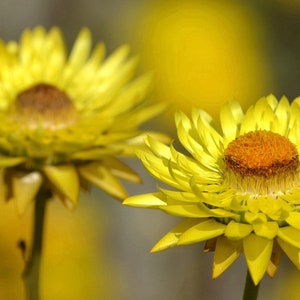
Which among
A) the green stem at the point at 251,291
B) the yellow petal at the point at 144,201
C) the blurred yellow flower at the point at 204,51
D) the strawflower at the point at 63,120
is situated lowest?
the green stem at the point at 251,291

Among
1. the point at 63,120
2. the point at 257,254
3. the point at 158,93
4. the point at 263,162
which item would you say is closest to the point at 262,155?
the point at 263,162

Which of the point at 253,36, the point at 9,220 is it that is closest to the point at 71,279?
the point at 9,220

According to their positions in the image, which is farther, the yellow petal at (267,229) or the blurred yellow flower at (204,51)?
the blurred yellow flower at (204,51)

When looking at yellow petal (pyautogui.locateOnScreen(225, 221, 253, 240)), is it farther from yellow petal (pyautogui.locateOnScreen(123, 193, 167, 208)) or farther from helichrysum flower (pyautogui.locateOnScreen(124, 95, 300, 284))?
yellow petal (pyautogui.locateOnScreen(123, 193, 167, 208))

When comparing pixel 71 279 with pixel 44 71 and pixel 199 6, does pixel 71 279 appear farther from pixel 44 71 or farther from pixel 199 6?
pixel 199 6

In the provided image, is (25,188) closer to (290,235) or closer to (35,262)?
(35,262)

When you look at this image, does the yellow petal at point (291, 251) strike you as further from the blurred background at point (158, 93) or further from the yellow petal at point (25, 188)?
the blurred background at point (158, 93)

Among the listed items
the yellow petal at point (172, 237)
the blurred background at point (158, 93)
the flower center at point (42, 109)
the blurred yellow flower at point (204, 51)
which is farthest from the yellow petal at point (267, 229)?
the blurred yellow flower at point (204, 51)

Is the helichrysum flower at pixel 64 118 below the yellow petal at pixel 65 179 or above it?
above
